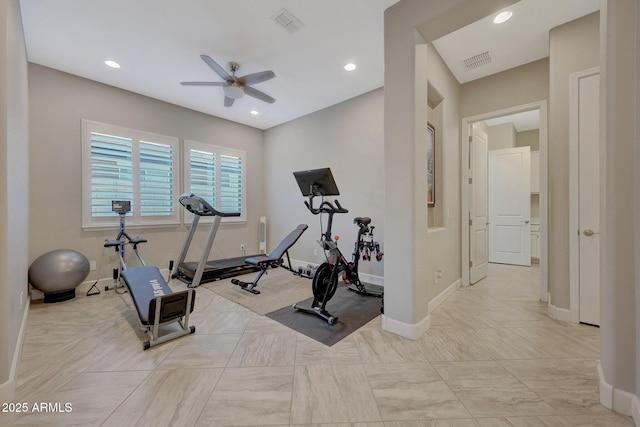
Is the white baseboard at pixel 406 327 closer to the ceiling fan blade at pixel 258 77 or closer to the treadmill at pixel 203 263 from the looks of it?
the treadmill at pixel 203 263

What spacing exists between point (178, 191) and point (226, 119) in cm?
182

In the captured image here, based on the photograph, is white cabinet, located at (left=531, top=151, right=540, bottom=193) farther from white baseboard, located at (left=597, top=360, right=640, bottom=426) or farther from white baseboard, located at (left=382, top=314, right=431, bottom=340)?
white baseboard, located at (left=597, top=360, right=640, bottom=426)

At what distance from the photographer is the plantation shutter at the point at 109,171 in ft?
12.3

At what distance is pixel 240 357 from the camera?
6.65 feet

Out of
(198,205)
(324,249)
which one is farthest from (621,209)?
(198,205)

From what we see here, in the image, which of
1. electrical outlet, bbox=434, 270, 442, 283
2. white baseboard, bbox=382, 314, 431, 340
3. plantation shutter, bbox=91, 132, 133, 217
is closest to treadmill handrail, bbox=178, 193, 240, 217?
plantation shutter, bbox=91, 132, 133, 217

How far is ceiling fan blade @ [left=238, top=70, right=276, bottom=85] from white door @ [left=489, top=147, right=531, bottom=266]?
206 inches

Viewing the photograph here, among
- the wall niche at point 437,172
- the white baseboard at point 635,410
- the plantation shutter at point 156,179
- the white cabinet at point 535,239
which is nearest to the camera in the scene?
the white baseboard at point 635,410

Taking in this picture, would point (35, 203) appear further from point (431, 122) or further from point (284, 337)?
point (431, 122)

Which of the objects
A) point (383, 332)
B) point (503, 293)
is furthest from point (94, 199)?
point (503, 293)

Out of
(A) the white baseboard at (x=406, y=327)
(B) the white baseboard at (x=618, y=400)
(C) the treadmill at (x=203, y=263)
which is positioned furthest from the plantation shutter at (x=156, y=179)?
(B) the white baseboard at (x=618, y=400)

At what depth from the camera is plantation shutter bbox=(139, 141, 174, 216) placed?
4215 mm

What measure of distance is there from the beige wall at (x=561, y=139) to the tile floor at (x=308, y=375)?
52cm

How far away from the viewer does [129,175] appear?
406 cm
